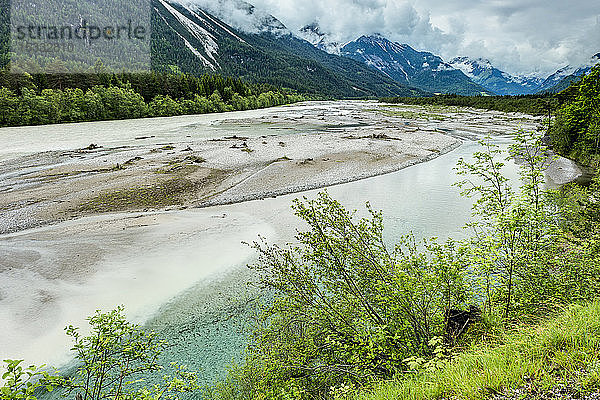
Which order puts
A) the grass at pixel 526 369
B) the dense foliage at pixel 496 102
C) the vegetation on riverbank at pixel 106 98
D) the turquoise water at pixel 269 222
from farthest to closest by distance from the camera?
the dense foliage at pixel 496 102, the vegetation on riverbank at pixel 106 98, the turquoise water at pixel 269 222, the grass at pixel 526 369

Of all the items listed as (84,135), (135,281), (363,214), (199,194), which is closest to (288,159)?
(199,194)

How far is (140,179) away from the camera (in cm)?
2820

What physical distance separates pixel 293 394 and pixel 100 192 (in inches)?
941

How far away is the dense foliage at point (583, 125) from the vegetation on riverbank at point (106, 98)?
287 feet

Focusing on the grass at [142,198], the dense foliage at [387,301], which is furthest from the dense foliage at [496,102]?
the dense foliage at [387,301]

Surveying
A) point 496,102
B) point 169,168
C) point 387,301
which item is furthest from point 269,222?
point 496,102

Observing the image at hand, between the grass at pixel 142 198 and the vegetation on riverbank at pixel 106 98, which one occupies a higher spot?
the vegetation on riverbank at pixel 106 98

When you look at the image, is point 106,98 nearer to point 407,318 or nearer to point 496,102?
point 407,318

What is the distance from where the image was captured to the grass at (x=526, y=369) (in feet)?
14.7

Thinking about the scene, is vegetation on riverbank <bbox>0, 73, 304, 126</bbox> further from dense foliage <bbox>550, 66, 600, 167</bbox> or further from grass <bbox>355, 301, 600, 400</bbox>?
dense foliage <bbox>550, 66, 600, 167</bbox>

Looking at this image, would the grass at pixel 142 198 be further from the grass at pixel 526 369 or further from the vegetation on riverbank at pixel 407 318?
the grass at pixel 526 369

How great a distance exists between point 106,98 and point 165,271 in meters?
80.5

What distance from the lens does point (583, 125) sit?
3706cm

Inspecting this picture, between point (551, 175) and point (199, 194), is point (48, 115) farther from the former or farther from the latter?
point (551, 175)
